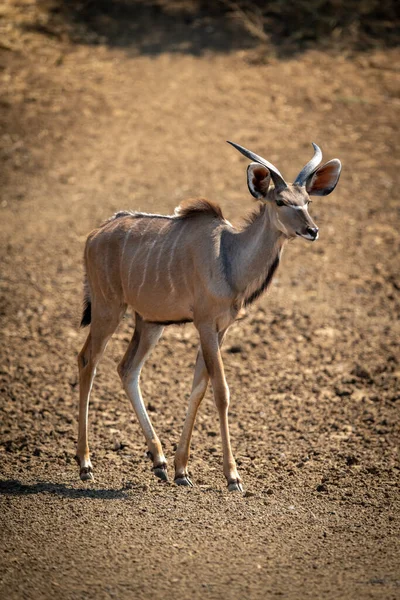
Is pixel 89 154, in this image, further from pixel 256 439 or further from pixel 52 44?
pixel 256 439

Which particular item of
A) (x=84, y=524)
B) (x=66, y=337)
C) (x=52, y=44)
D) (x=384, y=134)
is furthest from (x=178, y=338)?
(x=52, y=44)

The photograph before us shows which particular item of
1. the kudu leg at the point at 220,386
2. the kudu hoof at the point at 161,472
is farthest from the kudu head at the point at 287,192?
the kudu hoof at the point at 161,472

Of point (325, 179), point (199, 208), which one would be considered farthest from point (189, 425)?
point (325, 179)

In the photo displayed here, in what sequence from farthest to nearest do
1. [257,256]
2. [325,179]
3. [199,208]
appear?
1. [199,208]
2. [325,179]
3. [257,256]

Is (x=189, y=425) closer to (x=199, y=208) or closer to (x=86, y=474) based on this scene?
(x=86, y=474)

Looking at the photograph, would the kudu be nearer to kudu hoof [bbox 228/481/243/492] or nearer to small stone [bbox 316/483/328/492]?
kudu hoof [bbox 228/481/243/492]

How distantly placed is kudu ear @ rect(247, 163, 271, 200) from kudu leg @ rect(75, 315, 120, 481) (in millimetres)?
1289

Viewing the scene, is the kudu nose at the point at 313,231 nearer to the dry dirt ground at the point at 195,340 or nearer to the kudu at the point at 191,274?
the kudu at the point at 191,274

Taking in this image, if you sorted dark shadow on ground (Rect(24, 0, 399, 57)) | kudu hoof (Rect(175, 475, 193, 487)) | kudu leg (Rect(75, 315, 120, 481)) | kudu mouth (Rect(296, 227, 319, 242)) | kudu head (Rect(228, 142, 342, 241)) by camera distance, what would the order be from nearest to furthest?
kudu mouth (Rect(296, 227, 319, 242)), kudu head (Rect(228, 142, 342, 241)), kudu hoof (Rect(175, 475, 193, 487)), kudu leg (Rect(75, 315, 120, 481)), dark shadow on ground (Rect(24, 0, 399, 57))

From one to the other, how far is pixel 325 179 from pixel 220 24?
9391 millimetres

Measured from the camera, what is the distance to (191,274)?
5582 mm

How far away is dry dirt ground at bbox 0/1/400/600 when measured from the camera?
15.0 feet

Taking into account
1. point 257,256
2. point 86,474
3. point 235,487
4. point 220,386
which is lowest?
point 86,474

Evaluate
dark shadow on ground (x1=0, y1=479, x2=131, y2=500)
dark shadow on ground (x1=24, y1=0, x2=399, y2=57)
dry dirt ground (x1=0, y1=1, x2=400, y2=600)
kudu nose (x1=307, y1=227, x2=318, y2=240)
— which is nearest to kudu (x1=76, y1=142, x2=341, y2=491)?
kudu nose (x1=307, y1=227, x2=318, y2=240)
